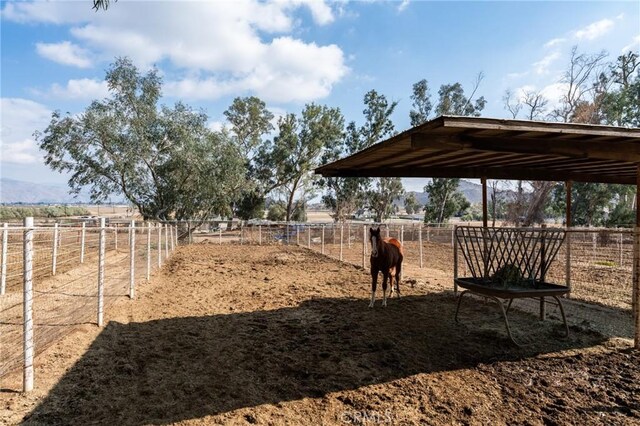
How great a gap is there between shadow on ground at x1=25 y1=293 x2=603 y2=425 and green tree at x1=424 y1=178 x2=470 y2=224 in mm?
32782

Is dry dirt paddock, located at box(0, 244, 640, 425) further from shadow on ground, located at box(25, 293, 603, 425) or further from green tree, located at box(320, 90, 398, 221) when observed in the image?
green tree, located at box(320, 90, 398, 221)

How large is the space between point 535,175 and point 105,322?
25.1 ft

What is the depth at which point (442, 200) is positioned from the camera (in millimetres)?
39625

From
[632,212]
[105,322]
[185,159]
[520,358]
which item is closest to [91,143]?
[185,159]

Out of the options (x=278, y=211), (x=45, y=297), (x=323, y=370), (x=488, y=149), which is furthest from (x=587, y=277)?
(x=278, y=211)

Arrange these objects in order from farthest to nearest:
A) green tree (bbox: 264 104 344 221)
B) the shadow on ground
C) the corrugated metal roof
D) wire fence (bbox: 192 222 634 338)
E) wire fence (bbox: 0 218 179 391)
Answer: green tree (bbox: 264 104 344 221)
wire fence (bbox: 192 222 634 338)
the corrugated metal roof
wire fence (bbox: 0 218 179 391)
the shadow on ground

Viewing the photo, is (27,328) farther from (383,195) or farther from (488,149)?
(383,195)

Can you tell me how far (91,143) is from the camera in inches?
838
